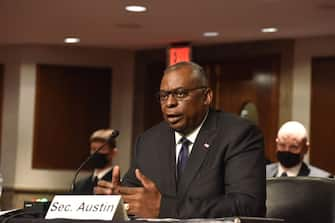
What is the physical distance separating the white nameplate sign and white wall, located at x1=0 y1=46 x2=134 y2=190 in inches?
296

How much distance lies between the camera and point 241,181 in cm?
276

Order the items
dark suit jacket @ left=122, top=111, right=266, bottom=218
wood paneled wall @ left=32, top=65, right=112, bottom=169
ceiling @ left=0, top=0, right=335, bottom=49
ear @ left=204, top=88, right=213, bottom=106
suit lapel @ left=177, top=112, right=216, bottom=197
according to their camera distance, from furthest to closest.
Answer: wood paneled wall @ left=32, top=65, right=112, bottom=169, ceiling @ left=0, top=0, right=335, bottom=49, ear @ left=204, top=88, right=213, bottom=106, suit lapel @ left=177, top=112, right=216, bottom=197, dark suit jacket @ left=122, top=111, right=266, bottom=218

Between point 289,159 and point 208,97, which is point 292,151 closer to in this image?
point 289,159

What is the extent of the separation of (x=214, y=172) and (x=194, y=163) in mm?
88

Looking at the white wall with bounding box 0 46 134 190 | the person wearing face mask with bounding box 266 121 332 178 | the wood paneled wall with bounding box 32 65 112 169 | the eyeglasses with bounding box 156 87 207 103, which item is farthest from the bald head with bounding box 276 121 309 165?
the wood paneled wall with bounding box 32 65 112 169

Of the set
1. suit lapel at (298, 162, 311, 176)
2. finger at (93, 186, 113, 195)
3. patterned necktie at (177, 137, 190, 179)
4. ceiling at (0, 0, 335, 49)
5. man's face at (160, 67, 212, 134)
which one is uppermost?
ceiling at (0, 0, 335, 49)

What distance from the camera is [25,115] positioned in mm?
9742

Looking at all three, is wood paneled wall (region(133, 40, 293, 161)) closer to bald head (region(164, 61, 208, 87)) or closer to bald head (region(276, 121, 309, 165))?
bald head (region(276, 121, 309, 165))

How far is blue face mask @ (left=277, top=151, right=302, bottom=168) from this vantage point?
5.28 metres

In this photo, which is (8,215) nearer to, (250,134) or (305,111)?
(250,134)

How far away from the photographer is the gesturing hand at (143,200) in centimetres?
256

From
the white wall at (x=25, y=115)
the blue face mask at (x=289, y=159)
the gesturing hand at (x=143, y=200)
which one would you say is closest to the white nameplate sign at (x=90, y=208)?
the gesturing hand at (x=143, y=200)

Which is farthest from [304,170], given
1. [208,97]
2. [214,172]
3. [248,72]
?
[248,72]

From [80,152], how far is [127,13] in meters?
3.05
